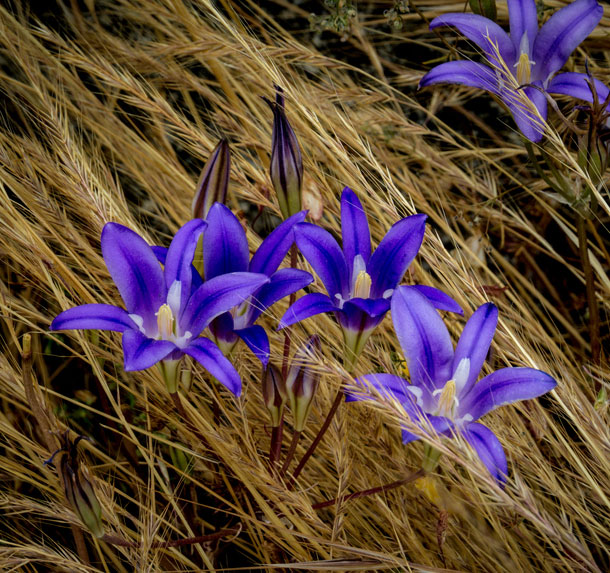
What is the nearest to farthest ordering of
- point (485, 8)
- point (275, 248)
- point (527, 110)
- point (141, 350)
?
point (141, 350), point (275, 248), point (527, 110), point (485, 8)

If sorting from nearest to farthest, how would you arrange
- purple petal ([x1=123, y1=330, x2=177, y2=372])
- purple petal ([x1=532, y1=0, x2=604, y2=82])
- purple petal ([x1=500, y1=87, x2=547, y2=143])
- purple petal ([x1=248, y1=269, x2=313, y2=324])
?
purple petal ([x1=123, y1=330, x2=177, y2=372]) → purple petal ([x1=248, y1=269, x2=313, y2=324]) → purple petal ([x1=500, y1=87, x2=547, y2=143]) → purple petal ([x1=532, y1=0, x2=604, y2=82])

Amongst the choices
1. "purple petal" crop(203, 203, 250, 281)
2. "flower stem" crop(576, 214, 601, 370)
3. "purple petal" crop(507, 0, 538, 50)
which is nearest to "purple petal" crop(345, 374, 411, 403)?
"purple petal" crop(203, 203, 250, 281)

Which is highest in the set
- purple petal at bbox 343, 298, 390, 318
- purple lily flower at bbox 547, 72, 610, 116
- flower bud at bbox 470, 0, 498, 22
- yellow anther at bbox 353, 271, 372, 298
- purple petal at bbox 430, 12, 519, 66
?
flower bud at bbox 470, 0, 498, 22

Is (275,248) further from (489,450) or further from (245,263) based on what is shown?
(489,450)

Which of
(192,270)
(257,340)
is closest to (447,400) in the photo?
(257,340)

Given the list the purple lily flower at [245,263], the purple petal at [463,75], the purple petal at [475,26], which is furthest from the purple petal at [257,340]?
the purple petal at [475,26]

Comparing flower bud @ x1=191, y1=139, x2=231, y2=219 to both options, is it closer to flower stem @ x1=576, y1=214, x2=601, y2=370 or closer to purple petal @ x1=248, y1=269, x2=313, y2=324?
purple petal @ x1=248, y1=269, x2=313, y2=324

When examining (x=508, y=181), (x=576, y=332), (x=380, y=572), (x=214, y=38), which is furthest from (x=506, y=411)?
(x=508, y=181)
